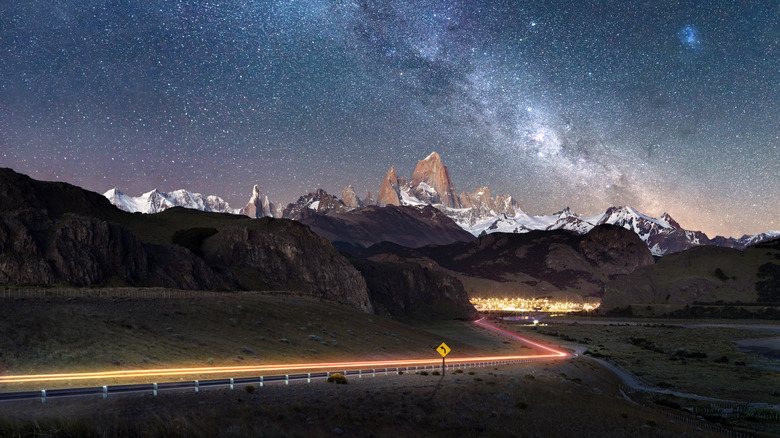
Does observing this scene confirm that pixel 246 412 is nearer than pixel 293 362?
Yes

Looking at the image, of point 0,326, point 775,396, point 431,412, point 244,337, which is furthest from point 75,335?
point 775,396

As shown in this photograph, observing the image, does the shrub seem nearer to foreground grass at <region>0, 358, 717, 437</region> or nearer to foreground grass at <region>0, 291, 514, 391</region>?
foreground grass at <region>0, 358, 717, 437</region>

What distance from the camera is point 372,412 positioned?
3061cm

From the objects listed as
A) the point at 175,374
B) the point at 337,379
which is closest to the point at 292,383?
the point at 337,379

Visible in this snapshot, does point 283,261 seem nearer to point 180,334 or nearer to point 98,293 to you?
point 98,293

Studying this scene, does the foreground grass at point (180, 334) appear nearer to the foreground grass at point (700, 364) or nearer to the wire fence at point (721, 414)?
the foreground grass at point (700, 364)

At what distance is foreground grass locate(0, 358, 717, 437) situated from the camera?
18.5m

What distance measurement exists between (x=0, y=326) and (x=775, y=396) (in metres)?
82.8

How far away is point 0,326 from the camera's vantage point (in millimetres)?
44906

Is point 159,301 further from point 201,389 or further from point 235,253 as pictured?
point 235,253

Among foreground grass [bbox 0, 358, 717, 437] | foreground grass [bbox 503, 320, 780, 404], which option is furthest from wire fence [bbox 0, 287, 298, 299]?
foreground grass [bbox 503, 320, 780, 404]

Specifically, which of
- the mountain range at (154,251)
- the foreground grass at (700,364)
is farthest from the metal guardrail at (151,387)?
the mountain range at (154,251)

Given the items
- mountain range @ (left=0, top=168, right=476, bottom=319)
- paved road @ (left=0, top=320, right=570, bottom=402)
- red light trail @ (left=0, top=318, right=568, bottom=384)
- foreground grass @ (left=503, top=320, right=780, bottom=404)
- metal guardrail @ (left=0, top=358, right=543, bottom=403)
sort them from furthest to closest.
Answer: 1. mountain range @ (left=0, top=168, right=476, bottom=319)
2. foreground grass @ (left=503, top=320, right=780, bottom=404)
3. red light trail @ (left=0, top=318, right=568, bottom=384)
4. paved road @ (left=0, top=320, right=570, bottom=402)
5. metal guardrail @ (left=0, top=358, right=543, bottom=403)

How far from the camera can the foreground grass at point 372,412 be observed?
18463mm
